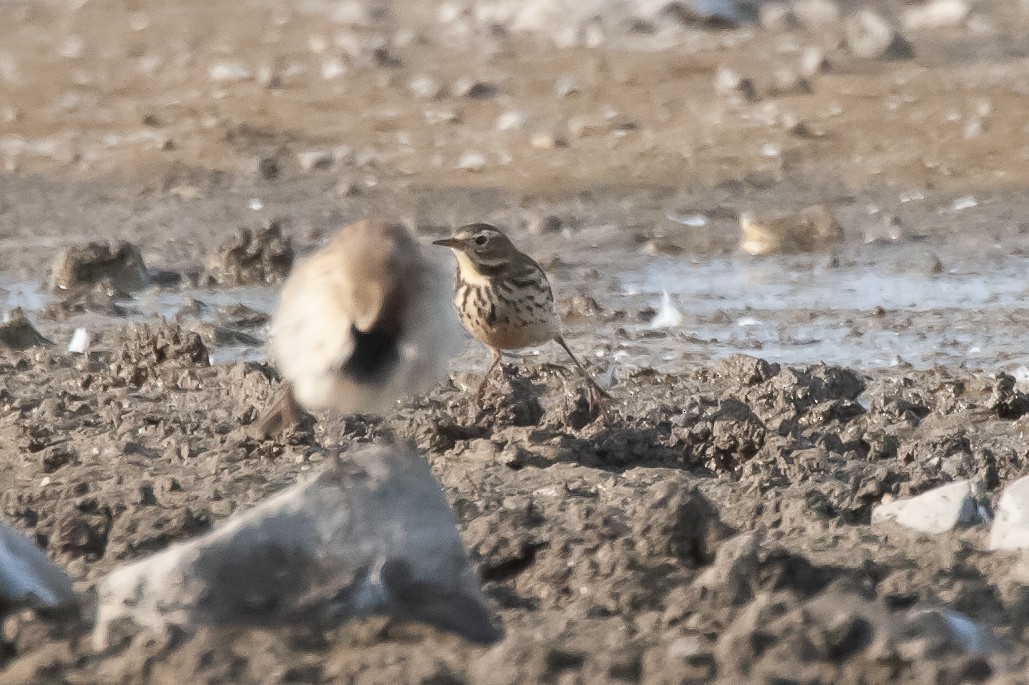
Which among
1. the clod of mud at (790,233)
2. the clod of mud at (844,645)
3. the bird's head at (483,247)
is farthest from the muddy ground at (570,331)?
the bird's head at (483,247)

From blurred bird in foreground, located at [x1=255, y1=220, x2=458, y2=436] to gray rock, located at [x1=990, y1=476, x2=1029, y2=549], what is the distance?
5.35 ft

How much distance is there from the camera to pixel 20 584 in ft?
15.9

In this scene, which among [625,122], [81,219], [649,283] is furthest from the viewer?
[625,122]

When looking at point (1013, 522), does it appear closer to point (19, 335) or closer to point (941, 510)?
point (941, 510)

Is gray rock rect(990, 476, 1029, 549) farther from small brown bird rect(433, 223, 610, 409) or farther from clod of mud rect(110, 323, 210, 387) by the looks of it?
clod of mud rect(110, 323, 210, 387)

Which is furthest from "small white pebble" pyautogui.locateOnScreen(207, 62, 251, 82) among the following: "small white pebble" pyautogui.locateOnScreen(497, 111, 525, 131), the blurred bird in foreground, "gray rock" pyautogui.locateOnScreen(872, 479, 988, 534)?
"gray rock" pyautogui.locateOnScreen(872, 479, 988, 534)

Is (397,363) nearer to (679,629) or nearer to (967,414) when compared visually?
(679,629)

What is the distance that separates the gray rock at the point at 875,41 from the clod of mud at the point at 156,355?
25.8 ft

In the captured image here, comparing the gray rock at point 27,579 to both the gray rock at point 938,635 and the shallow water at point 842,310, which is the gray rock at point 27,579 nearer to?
the gray rock at point 938,635

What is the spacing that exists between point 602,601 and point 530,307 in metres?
3.43

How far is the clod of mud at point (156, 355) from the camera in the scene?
8094mm

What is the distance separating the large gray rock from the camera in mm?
4551

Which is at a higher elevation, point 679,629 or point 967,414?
point 679,629

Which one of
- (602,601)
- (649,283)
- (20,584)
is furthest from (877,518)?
(649,283)
